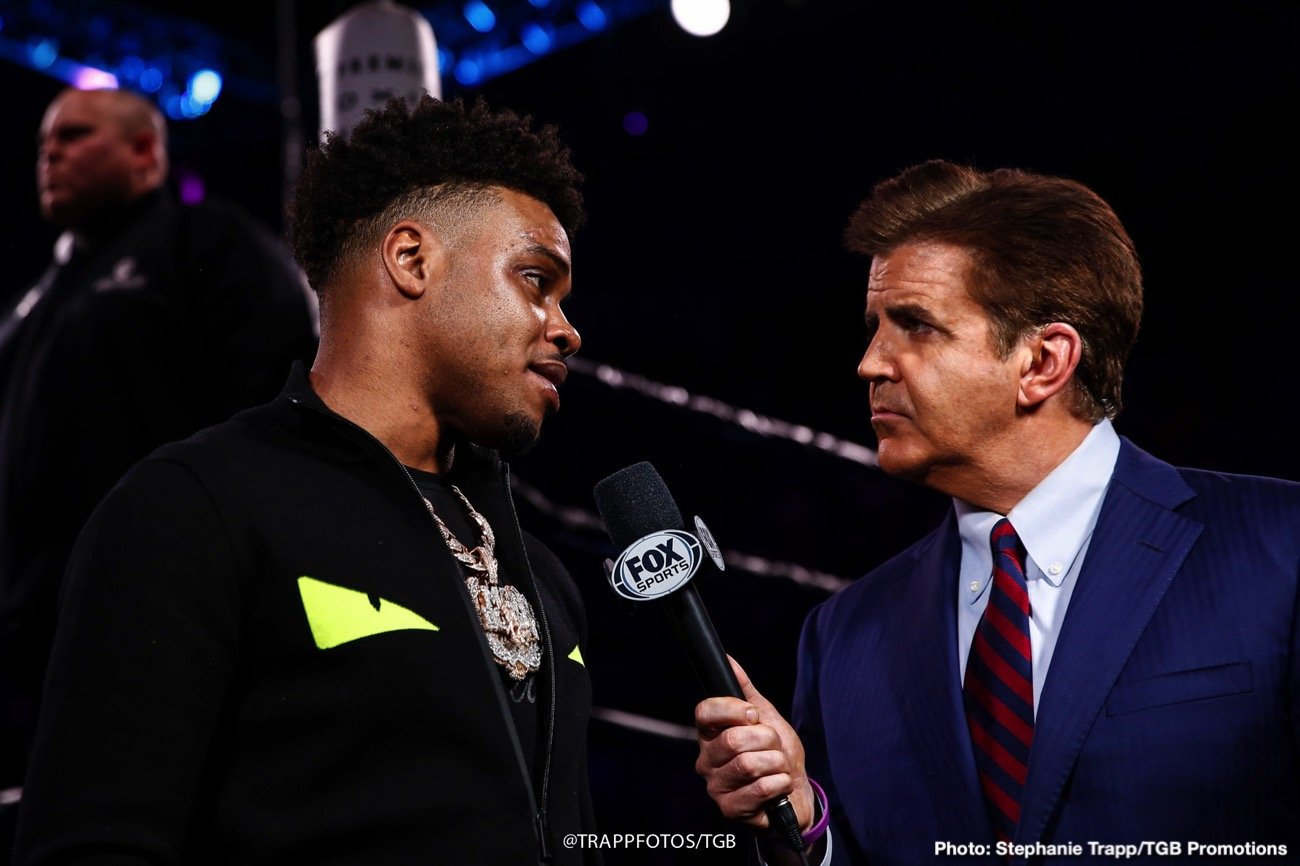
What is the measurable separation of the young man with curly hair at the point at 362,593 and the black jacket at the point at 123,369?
94 cm

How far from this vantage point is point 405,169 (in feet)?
6.38

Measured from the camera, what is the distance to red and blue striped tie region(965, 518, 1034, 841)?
1.87 meters

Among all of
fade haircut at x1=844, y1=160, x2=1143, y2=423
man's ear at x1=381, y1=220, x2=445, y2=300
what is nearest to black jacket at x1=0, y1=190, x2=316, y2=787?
man's ear at x1=381, y1=220, x2=445, y2=300

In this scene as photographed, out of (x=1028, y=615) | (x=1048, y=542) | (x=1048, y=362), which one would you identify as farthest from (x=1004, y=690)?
(x=1048, y=362)

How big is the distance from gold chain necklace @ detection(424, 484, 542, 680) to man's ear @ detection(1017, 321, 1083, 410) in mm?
917

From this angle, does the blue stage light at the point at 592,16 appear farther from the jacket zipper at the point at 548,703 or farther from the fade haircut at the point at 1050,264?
the jacket zipper at the point at 548,703

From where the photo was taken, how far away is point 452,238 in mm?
1872

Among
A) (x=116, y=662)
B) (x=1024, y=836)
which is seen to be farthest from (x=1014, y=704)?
(x=116, y=662)

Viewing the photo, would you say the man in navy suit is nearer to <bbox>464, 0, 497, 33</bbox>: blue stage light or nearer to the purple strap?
the purple strap

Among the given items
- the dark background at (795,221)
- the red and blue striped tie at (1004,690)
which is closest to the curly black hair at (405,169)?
the red and blue striped tie at (1004,690)

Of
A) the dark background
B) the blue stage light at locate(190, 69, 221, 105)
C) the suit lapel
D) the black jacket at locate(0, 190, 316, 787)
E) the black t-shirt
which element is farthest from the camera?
the blue stage light at locate(190, 69, 221, 105)

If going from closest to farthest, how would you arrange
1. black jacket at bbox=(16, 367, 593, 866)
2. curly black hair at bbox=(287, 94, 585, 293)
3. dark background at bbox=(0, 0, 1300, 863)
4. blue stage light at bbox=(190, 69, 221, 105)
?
black jacket at bbox=(16, 367, 593, 866) → curly black hair at bbox=(287, 94, 585, 293) → dark background at bbox=(0, 0, 1300, 863) → blue stage light at bbox=(190, 69, 221, 105)

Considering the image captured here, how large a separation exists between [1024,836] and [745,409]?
169 inches

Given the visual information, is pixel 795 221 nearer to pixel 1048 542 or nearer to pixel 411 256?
pixel 1048 542
